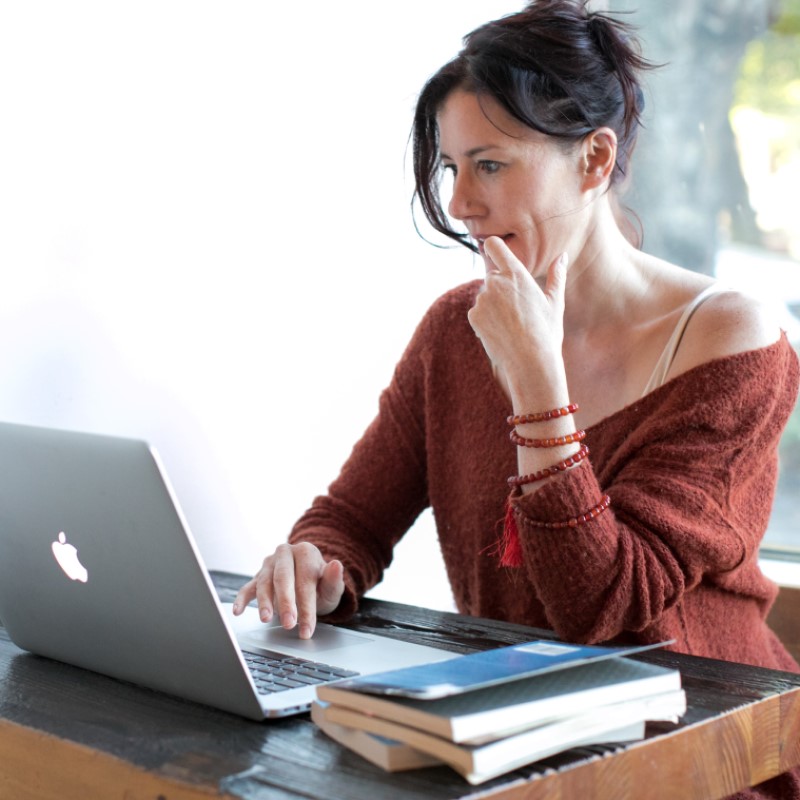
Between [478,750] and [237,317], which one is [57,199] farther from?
[478,750]

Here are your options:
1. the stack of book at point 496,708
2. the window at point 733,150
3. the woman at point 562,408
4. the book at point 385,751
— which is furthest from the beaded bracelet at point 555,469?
the window at point 733,150

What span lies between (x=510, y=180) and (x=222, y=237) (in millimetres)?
616

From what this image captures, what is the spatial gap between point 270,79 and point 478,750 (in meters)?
1.38

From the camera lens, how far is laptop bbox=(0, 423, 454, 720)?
33.1 inches

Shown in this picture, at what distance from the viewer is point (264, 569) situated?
1.20 metres

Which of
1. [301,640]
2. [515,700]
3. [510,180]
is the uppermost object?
[510,180]

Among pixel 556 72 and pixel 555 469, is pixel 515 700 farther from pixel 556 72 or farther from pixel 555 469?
pixel 556 72

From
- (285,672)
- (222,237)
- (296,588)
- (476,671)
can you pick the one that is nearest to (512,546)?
(296,588)

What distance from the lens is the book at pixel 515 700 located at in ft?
2.36

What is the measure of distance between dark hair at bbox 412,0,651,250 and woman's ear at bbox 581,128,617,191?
0.04 feet

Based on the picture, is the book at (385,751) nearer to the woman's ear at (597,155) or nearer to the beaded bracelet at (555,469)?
the beaded bracelet at (555,469)

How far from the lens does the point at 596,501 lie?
1.12 meters

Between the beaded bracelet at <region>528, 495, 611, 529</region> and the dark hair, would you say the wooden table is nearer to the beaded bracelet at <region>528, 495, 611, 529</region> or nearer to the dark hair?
the beaded bracelet at <region>528, 495, 611, 529</region>

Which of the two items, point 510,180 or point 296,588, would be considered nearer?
point 296,588
